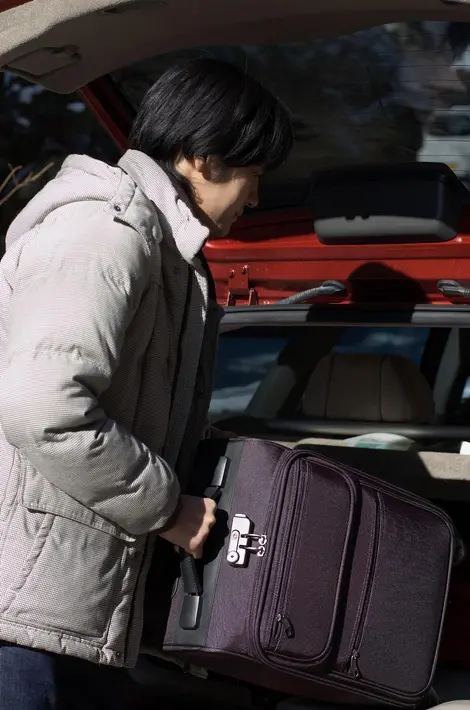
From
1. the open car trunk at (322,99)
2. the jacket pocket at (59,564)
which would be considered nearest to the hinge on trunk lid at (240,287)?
the open car trunk at (322,99)

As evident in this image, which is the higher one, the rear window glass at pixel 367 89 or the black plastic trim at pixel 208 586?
the rear window glass at pixel 367 89

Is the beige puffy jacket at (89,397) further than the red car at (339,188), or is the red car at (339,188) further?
the red car at (339,188)

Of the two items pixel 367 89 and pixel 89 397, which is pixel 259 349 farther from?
pixel 89 397

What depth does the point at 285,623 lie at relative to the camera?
166 cm

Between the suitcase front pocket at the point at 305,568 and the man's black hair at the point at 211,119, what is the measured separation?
51cm

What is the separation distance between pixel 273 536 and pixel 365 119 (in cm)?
112

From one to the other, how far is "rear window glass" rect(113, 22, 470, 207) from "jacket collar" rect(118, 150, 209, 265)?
63cm

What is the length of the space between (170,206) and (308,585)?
64 cm

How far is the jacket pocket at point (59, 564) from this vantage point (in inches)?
58.6

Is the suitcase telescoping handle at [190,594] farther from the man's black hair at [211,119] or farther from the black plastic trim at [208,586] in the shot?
the man's black hair at [211,119]

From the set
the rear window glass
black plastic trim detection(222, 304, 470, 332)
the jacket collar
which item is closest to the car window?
black plastic trim detection(222, 304, 470, 332)

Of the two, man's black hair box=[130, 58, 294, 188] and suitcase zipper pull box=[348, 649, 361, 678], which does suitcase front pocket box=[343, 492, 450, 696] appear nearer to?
suitcase zipper pull box=[348, 649, 361, 678]

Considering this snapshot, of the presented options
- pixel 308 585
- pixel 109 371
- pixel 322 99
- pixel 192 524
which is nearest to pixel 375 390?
pixel 322 99

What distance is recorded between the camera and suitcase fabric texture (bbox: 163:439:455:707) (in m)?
1.67
